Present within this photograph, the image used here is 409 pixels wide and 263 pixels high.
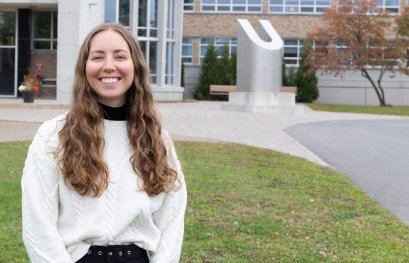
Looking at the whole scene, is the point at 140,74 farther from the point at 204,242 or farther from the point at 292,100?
the point at 292,100

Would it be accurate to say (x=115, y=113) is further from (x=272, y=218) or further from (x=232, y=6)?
(x=232, y=6)

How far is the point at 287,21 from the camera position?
152 feet

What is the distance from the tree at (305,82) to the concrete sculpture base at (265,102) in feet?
49.5

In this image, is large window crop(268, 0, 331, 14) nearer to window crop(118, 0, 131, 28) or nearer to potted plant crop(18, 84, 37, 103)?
window crop(118, 0, 131, 28)

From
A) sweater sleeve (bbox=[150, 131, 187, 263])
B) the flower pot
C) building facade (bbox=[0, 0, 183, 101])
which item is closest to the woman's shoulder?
sweater sleeve (bbox=[150, 131, 187, 263])

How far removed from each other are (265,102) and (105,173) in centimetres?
2395

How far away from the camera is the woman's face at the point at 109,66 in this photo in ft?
8.22

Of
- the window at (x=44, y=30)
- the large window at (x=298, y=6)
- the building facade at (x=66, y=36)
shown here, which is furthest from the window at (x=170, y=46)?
the large window at (x=298, y=6)

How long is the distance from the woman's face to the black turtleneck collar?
35mm

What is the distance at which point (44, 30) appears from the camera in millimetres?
31938

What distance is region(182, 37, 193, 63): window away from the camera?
1841 inches

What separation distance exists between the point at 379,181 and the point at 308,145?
496cm

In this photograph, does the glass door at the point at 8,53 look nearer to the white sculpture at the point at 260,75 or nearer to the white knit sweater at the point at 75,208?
the white sculpture at the point at 260,75

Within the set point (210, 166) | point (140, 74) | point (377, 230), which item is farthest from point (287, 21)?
point (140, 74)
